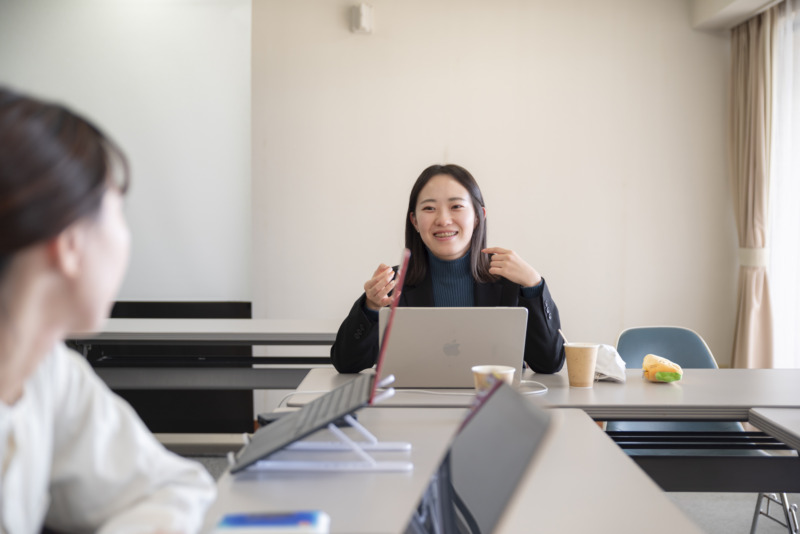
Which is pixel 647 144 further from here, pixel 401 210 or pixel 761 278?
pixel 401 210

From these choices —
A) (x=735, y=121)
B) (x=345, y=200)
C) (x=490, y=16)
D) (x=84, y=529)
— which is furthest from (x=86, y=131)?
(x=735, y=121)

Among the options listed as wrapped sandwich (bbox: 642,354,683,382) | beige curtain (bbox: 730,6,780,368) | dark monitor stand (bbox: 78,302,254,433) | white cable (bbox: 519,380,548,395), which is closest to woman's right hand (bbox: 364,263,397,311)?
white cable (bbox: 519,380,548,395)

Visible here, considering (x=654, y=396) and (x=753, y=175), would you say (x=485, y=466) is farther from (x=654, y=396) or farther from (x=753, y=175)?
(x=753, y=175)

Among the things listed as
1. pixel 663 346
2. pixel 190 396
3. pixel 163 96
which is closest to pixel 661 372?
pixel 663 346

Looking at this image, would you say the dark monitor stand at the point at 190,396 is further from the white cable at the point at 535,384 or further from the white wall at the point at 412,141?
the white cable at the point at 535,384

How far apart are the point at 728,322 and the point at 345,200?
258 cm

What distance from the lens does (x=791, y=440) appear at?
1.49 metres

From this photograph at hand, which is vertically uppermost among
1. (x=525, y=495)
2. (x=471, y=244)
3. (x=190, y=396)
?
(x=471, y=244)

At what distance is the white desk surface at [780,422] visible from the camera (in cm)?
149

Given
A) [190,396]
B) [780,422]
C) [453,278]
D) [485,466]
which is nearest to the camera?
[485,466]

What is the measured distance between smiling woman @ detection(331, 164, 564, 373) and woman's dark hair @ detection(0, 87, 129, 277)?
1.38m

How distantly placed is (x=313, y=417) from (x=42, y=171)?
698 millimetres

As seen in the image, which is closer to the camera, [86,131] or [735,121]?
[86,131]

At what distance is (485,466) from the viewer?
112 centimetres
